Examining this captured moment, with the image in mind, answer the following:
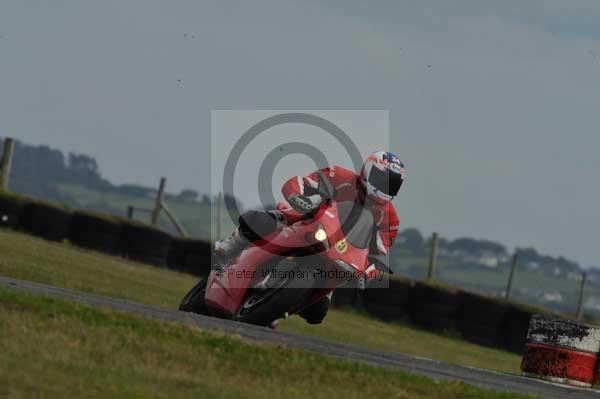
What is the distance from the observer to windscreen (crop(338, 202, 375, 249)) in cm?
1238

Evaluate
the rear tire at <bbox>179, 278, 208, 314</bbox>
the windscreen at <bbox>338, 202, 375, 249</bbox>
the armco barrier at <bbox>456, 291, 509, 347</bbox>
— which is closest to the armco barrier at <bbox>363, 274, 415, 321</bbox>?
the armco barrier at <bbox>456, 291, 509, 347</bbox>

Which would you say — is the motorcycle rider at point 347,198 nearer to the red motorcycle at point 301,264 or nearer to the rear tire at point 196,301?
the red motorcycle at point 301,264

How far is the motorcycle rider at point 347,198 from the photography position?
1281cm

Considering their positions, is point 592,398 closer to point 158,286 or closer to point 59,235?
point 158,286

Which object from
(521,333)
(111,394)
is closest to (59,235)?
(521,333)

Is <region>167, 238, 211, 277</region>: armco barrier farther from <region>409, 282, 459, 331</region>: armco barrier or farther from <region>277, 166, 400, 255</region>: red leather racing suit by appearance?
<region>277, 166, 400, 255</region>: red leather racing suit

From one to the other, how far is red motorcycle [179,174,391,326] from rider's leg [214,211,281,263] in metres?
0.12

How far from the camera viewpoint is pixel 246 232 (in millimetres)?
13039

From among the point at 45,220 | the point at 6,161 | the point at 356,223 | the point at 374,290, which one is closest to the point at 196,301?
the point at 356,223

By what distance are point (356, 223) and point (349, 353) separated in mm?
1915

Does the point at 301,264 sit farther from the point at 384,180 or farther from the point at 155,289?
the point at 155,289

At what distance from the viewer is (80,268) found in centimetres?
2181

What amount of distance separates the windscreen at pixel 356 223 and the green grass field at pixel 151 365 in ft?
8.98

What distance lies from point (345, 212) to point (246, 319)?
4.75 feet
